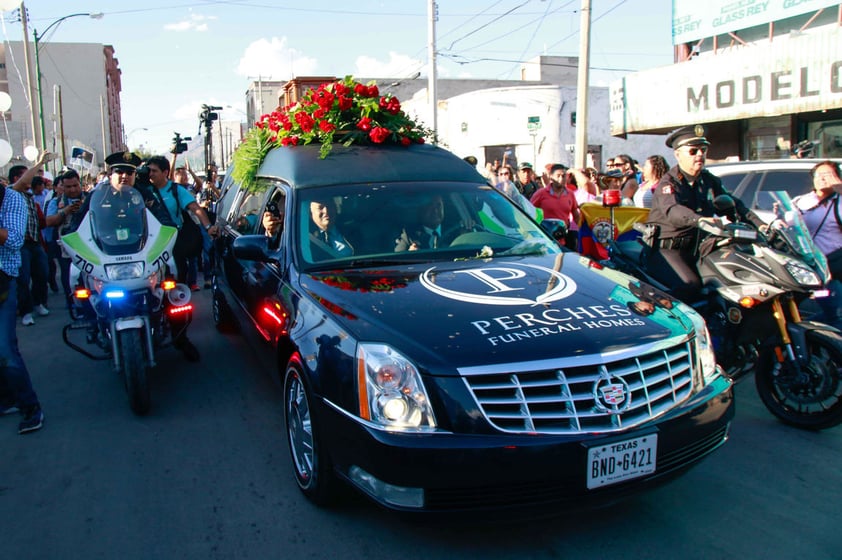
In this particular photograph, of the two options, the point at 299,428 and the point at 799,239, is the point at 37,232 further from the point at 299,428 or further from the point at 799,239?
the point at 799,239

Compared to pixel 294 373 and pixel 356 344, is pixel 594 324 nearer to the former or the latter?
pixel 356 344

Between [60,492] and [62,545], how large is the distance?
0.66 meters

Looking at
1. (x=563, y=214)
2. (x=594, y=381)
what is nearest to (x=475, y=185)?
(x=594, y=381)

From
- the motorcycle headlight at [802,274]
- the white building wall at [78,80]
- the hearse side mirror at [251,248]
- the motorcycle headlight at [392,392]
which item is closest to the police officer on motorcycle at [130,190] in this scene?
the hearse side mirror at [251,248]

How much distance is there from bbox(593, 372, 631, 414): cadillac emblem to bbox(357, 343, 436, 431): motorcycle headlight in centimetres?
70

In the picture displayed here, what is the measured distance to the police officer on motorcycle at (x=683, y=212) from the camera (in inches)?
199

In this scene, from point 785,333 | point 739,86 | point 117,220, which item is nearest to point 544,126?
point 739,86

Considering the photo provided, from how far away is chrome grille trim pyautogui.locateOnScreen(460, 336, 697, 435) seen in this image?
2.83 metres

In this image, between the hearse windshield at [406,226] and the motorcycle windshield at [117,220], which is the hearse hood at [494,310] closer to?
the hearse windshield at [406,226]

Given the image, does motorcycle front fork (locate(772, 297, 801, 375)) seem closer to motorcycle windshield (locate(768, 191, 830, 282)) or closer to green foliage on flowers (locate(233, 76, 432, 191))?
motorcycle windshield (locate(768, 191, 830, 282))

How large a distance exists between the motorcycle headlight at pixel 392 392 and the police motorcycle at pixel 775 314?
2.77 metres

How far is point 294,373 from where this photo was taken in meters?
3.76

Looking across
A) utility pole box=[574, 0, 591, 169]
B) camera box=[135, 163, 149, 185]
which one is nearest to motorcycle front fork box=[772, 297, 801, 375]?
camera box=[135, 163, 149, 185]

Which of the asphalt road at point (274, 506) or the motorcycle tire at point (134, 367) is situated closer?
the asphalt road at point (274, 506)
